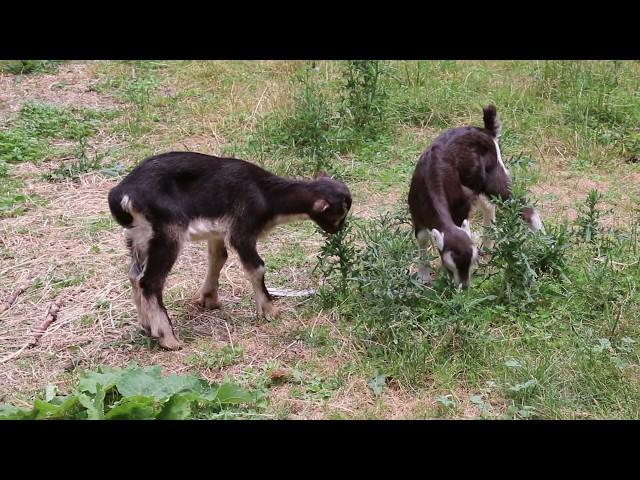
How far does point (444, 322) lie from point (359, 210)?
9.54 feet

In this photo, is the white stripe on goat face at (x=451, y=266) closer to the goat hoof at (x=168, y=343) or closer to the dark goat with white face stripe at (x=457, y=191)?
the dark goat with white face stripe at (x=457, y=191)

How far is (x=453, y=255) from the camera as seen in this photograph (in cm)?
693

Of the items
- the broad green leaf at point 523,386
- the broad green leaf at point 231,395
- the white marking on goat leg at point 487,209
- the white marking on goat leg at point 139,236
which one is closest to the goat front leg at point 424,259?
the white marking on goat leg at point 487,209

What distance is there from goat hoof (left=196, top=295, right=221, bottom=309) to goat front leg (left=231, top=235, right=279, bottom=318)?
0.43 meters

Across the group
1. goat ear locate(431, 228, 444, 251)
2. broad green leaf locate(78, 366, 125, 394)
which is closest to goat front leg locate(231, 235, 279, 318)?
goat ear locate(431, 228, 444, 251)

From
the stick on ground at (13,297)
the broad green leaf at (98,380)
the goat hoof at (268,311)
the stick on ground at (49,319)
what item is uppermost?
the broad green leaf at (98,380)

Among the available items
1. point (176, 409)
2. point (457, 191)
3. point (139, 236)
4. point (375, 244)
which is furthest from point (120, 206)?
point (457, 191)

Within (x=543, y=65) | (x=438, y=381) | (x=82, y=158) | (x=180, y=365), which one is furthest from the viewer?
(x=543, y=65)

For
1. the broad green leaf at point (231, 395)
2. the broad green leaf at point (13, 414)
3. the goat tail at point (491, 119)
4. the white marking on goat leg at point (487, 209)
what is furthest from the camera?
the goat tail at point (491, 119)

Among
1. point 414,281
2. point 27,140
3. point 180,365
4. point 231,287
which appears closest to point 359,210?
point 231,287

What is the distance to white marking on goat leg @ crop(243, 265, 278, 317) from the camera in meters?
6.93

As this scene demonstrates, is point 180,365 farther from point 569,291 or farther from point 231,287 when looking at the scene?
point 569,291

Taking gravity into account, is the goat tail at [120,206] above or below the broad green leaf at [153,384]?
above

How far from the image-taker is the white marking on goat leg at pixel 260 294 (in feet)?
22.7
